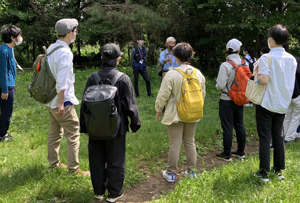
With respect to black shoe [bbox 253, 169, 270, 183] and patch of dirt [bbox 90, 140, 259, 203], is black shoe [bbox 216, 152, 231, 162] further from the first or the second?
black shoe [bbox 253, 169, 270, 183]

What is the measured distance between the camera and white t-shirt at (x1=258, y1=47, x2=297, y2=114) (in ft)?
10.7

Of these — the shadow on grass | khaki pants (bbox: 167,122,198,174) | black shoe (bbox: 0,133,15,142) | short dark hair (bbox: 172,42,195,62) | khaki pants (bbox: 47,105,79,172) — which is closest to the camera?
the shadow on grass

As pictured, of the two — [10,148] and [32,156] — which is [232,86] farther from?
[10,148]

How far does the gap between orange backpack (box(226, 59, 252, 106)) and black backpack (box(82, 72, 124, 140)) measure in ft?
7.59

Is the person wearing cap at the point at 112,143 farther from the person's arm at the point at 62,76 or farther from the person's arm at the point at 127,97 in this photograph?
the person's arm at the point at 62,76

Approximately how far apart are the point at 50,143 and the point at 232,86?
306 cm

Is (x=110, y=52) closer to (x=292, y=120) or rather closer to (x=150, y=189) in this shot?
(x=150, y=189)

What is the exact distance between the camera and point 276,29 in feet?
10.8

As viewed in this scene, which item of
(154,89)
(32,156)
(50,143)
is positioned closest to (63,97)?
(50,143)

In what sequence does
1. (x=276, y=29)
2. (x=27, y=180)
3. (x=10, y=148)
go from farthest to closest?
(x=10, y=148), (x=27, y=180), (x=276, y=29)

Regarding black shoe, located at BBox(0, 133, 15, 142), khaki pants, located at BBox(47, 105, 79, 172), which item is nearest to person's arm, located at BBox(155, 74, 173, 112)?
khaki pants, located at BBox(47, 105, 79, 172)

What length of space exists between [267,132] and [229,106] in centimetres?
124

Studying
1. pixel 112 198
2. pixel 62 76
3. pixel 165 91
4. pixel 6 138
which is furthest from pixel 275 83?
pixel 6 138

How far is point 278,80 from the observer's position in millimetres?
3283
